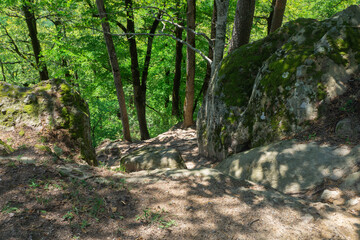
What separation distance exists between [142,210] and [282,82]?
13.8 feet

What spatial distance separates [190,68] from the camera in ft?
36.7

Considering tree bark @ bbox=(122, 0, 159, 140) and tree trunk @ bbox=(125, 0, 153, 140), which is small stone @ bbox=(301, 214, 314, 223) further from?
tree bark @ bbox=(122, 0, 159, 140)

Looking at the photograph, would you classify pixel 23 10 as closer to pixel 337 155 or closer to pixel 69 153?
pixel 69 153

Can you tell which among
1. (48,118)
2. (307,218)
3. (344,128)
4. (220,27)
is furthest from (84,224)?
(220,27)

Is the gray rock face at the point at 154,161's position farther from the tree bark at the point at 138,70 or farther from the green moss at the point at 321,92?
the tree bark at the point at 138,70

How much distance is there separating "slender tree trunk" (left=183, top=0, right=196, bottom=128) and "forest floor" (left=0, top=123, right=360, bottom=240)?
8.12 metres

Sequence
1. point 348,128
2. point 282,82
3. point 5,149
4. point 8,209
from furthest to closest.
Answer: point 282,82 → point 348,128 → point 5,149 → point 8,209

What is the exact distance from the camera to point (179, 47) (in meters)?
13.4

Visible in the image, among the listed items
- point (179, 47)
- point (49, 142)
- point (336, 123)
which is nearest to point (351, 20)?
point (336, 123)

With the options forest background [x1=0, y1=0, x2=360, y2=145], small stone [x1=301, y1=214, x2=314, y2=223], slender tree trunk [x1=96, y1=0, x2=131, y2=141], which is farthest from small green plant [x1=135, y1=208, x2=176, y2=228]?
forest background [x1=0, y1=0, x2=360, y2=145]

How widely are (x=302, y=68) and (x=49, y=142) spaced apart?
5.63 m

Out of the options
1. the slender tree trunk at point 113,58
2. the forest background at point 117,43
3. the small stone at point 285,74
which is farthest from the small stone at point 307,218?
the slender tree trunk at point 113,58

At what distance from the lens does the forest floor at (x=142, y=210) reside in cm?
245

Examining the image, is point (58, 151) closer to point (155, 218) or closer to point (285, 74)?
point (155, 218)
